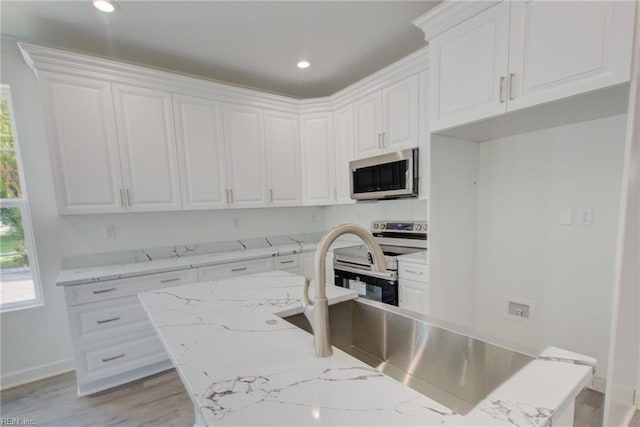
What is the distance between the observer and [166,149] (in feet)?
8.41

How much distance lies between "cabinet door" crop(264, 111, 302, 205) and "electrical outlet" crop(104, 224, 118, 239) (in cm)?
149

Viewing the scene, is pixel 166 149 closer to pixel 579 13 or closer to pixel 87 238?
pixel 87 238

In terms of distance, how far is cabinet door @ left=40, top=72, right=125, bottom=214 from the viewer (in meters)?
2.13

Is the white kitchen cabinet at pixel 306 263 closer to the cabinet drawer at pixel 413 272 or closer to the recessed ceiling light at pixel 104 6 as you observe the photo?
the cabinet drawer at pixel 413 272

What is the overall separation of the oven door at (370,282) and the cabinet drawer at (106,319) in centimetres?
169

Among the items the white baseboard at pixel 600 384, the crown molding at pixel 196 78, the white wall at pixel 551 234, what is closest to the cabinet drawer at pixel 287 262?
the crown molding at pixel 196 78

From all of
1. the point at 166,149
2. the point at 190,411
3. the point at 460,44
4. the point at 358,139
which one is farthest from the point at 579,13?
the point at 190,411

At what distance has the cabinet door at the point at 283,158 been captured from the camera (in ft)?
10.2

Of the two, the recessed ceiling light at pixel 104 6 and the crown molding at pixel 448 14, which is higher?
the recessed ceiling light at pixel 104 6

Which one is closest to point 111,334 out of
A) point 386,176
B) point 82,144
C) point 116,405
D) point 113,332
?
point 113,332

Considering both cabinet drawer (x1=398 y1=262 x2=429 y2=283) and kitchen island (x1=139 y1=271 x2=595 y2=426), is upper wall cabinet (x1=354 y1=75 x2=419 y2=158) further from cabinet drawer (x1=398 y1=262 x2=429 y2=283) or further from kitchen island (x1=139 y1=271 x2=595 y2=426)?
kitchen island (x1=139 y1=271 x2=595 y2=426)

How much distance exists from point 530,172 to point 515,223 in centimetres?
40

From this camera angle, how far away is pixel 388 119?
2582 mm

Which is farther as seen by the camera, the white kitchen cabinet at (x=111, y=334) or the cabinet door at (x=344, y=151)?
the cabinet door at (x=344, y=151)
